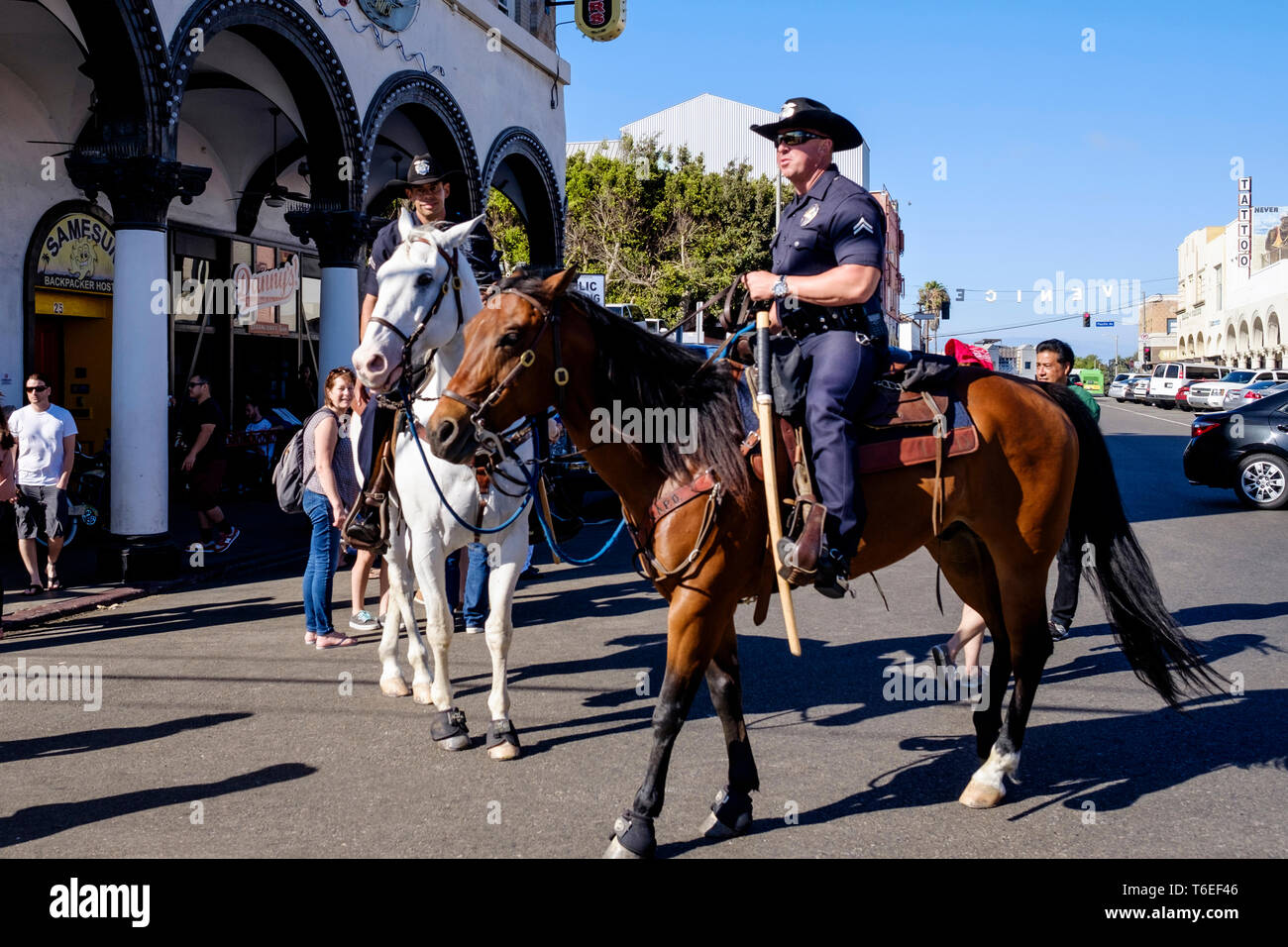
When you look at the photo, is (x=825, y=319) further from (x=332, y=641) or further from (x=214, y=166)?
(x=214, y=166)

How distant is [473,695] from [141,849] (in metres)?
2.58

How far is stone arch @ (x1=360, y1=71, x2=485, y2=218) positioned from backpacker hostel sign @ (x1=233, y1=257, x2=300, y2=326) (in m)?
4.15

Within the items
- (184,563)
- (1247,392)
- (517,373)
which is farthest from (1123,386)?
(517,373)

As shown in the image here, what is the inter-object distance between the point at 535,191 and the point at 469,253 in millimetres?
15570

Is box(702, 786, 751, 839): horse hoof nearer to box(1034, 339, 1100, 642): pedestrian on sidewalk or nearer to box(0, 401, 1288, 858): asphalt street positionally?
box(0, 401, 1288, 858): asphalt street

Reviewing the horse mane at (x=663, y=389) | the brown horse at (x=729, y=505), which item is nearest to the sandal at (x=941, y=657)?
the brown horse at (x=729, y=505)

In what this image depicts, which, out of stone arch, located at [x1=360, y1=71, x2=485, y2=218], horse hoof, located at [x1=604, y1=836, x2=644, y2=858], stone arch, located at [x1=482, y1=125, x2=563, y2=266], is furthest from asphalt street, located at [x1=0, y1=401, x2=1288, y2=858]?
stone arch, located at [x1=482, y1=125, x2=563, y2=266]

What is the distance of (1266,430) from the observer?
1586cm

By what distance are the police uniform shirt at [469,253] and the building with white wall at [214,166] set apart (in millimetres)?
5007

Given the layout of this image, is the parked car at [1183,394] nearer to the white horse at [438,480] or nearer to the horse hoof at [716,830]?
the white horse at [438,480]

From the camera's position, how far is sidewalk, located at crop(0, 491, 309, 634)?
9.35 m

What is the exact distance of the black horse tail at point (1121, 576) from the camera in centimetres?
527
